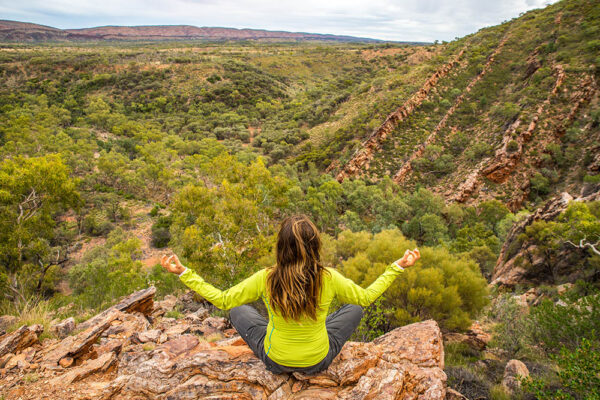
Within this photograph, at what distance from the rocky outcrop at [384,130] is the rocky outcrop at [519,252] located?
15338 mm

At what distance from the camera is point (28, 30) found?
179m

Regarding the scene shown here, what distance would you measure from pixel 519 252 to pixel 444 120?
21339 mm

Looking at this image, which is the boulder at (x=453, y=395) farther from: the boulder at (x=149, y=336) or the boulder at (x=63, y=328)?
the boulder at (x=63, y=328)

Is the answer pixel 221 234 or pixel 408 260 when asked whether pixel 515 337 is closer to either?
pixel 408 260

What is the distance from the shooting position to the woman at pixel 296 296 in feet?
6.98

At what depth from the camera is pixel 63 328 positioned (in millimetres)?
4688

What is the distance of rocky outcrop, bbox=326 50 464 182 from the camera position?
1041 inches

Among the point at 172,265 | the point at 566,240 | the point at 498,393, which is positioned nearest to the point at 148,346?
the point at 172,265

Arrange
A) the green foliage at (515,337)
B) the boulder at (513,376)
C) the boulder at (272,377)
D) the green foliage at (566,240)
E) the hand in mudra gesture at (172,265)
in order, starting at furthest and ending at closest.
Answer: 1. the green foliage at (566,240)
2. the green foliage at (515,337)
3. the boulder at (513,376)
4. the boulder at (272,377)
5. the hand in mudra gesture at (172,265)

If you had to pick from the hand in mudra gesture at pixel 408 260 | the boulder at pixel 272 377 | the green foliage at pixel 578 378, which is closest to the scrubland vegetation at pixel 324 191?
the green foliage at pixel 578 378

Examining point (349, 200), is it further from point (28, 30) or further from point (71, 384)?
point (28, 30)

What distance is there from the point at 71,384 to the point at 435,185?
82.7ft

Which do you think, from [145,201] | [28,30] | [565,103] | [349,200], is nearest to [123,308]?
[349,200]

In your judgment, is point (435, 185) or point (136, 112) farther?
point (136, 112)
